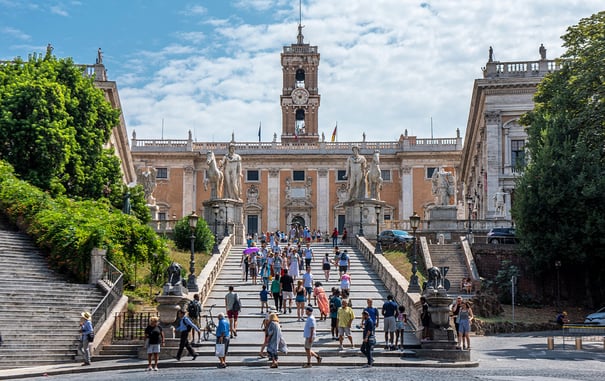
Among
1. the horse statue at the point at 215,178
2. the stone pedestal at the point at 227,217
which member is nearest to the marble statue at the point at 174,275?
the stone pedestal at the point at 227,217

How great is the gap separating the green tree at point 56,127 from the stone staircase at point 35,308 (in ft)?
25.4

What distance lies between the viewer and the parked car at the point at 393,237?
1746 inches

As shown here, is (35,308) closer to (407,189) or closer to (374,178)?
(374,178)

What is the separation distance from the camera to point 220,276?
35.0m

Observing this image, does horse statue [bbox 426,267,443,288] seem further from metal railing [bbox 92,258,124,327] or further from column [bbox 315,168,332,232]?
column [bbox 315,168,332,232]

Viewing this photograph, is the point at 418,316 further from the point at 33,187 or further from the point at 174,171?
the point at 174,171

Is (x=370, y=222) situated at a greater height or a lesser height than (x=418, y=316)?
greater

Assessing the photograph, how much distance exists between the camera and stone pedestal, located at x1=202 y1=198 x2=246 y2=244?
147 feet

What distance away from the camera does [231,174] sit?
150 ft

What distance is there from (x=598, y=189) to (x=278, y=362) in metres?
20.3

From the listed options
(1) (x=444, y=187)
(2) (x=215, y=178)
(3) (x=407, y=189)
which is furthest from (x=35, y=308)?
(3) (x=407, y=189)

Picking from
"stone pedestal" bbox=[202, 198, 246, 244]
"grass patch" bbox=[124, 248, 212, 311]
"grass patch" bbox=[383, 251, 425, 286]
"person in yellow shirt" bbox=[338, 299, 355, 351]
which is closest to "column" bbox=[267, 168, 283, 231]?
"stone pedestal" bbox=[202, 198, 246, 244]

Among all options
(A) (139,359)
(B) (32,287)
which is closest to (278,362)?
(A) (139,359)

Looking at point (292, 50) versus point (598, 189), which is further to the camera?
point (292, 50)
